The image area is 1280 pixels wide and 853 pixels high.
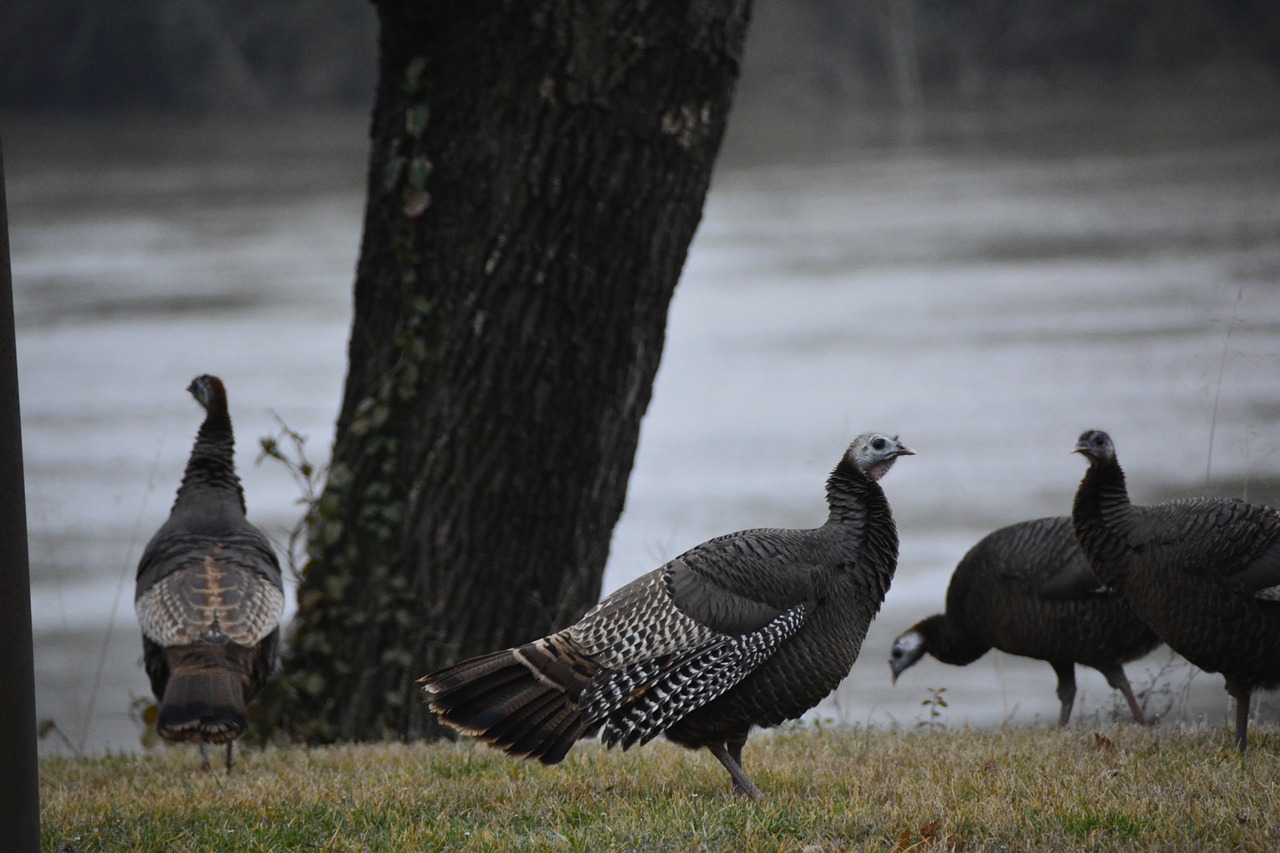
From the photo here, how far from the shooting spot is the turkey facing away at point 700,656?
4.60 m

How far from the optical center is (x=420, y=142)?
670cm

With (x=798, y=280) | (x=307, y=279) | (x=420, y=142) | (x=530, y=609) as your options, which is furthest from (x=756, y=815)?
(x=307, y=279)

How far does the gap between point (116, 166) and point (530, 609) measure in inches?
1026

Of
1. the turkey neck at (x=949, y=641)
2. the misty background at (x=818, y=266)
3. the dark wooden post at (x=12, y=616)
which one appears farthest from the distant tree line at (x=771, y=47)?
the dark wooden post at (x=12, y=616)

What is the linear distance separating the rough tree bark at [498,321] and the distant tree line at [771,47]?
26628 mm

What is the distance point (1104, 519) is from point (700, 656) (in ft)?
5.49

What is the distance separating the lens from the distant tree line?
1216 inches

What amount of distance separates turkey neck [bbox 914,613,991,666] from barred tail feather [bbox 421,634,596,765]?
283cm

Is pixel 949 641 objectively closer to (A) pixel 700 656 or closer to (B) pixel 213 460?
(A) pixel 700 656

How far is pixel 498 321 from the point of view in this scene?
6574 millimetres

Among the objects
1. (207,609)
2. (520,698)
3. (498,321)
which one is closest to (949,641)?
(498,321)

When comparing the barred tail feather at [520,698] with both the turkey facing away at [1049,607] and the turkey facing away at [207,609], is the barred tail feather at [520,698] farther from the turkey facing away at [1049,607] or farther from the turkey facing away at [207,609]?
the turkey facing away at [1049,607]

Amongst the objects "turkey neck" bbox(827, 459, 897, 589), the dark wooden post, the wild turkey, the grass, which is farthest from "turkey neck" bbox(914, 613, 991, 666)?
the dark wooden post

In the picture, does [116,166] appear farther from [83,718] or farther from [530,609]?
[530,609]
